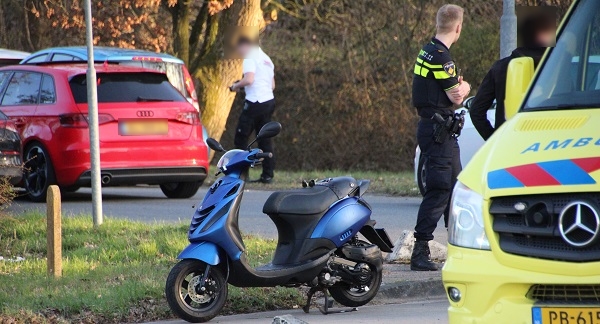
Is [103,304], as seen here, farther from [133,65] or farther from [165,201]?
[133,65]

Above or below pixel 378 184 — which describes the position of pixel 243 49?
above

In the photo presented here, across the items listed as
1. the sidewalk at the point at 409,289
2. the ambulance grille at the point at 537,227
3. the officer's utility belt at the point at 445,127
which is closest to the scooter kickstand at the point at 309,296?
the sidewalk at the point at 409,289

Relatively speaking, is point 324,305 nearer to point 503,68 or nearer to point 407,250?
point 407,250

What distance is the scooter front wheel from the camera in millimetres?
7113

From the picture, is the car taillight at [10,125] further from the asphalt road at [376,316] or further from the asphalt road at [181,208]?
the asphalt road at [376,316]

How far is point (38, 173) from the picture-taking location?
13570mm

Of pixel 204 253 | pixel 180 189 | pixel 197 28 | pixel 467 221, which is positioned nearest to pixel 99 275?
pixel 204 253

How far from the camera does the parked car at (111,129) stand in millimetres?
13133

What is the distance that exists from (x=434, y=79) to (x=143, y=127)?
5.57 m

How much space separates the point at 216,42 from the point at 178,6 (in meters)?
1.11

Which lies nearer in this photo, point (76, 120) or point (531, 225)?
point (531, 225)

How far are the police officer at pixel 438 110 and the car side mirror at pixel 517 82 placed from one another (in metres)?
2.51

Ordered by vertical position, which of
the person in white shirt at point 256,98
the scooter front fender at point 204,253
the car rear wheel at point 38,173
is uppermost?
the scooter front fender at point 204,253

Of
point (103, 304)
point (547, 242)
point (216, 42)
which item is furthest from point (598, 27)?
point (216, 42)
